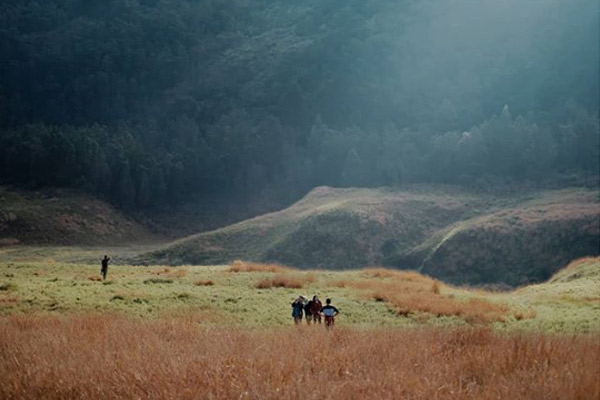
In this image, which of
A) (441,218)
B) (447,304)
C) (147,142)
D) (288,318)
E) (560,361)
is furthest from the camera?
(147,142)

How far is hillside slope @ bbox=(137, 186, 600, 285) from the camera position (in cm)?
6141

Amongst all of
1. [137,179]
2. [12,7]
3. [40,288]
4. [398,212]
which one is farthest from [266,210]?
[12,7]

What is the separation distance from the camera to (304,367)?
9250 mm

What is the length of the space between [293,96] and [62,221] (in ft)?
227

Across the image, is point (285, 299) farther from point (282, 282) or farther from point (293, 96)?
point (293, 96)

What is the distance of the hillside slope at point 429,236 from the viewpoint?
61406 mm

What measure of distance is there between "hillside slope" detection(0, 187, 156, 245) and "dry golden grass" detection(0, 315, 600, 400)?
81698 millimetres

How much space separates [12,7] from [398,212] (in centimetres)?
13901

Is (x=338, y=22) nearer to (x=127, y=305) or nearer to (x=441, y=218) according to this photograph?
(x=441, y=218)

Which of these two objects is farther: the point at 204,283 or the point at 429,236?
the point at 429,236

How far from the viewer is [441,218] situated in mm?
79375

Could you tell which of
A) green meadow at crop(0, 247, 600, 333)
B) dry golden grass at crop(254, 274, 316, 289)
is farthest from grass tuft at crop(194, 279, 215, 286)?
dry golden grass at crop(254, 274, 316, 289)

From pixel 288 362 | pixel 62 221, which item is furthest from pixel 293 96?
pixel 288 362

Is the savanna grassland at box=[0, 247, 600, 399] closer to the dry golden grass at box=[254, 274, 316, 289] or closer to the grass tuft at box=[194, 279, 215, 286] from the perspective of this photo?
the dry golden grass at box=[254, 274, 316, 289]
